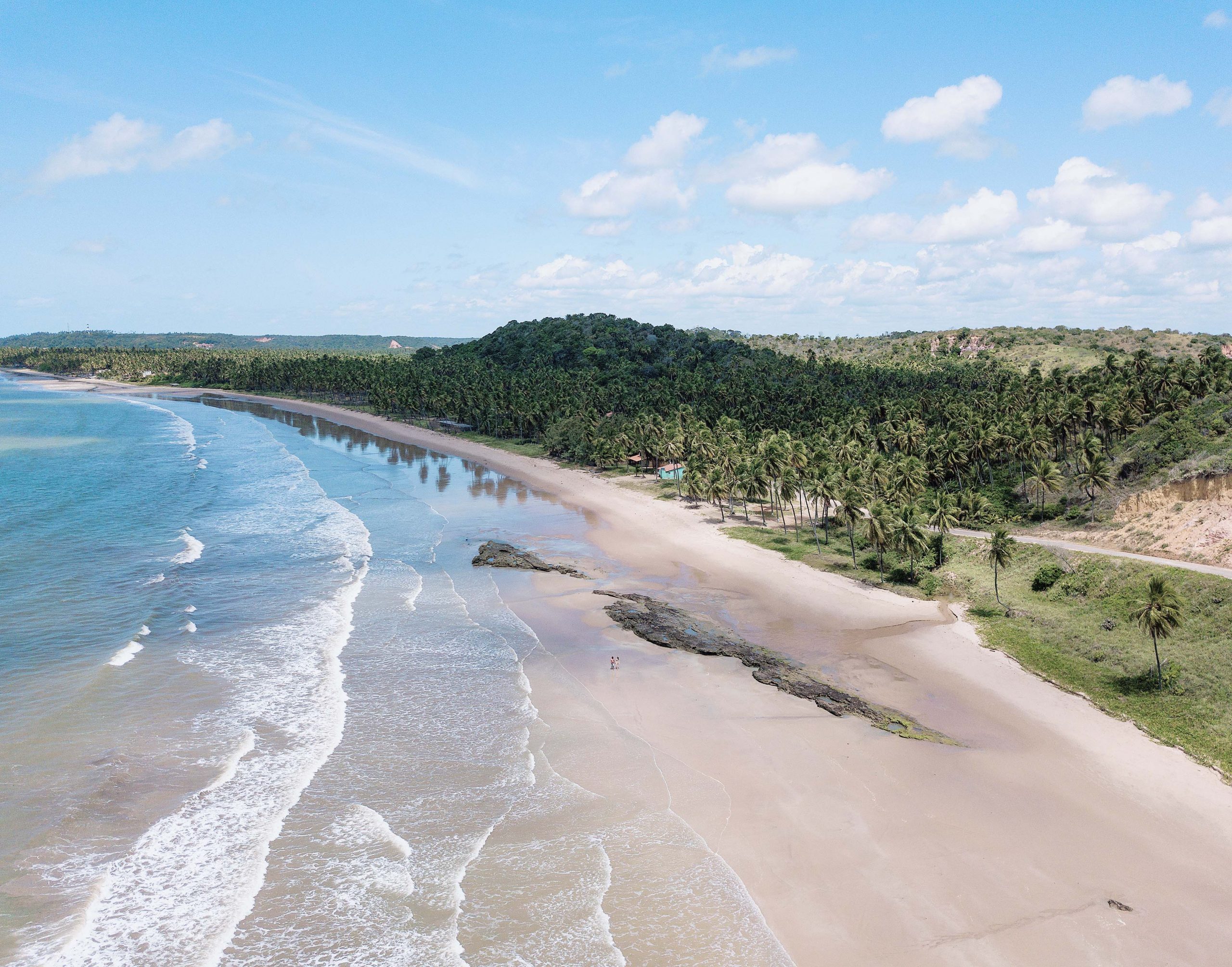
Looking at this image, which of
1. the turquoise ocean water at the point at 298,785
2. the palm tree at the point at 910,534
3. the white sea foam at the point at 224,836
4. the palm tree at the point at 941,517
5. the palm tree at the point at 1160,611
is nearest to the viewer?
the white sea foam at the point at 224,836

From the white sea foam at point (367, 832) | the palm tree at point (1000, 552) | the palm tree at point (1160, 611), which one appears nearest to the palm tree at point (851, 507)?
the palm tree at point (1000, 552)

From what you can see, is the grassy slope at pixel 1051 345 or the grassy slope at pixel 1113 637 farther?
the grassy slope at pixel 1051 345

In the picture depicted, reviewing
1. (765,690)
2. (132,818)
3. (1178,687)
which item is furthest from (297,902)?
(1178,687)

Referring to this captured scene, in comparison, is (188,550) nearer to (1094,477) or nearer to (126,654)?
(126,654)

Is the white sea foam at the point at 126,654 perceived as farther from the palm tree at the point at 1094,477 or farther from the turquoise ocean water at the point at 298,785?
the palm tree at the point at 1094,477

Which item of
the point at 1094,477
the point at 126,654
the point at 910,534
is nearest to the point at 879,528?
the point at 910,534

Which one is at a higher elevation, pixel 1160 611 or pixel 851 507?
pixel 851 507

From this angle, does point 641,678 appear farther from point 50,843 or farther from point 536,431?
point 536,431

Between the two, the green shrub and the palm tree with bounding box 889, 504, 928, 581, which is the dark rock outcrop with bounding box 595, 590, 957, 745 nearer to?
the palm tree with bounding box 889, 504, 928, 581
